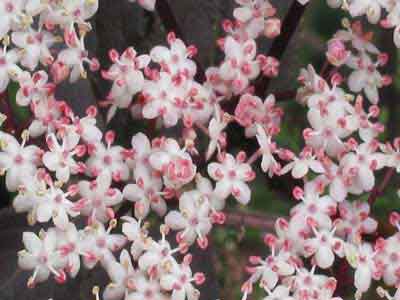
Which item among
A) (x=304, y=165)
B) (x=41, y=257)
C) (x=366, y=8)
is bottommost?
(x=41, y=257)

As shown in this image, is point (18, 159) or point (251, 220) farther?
point (251, 220)

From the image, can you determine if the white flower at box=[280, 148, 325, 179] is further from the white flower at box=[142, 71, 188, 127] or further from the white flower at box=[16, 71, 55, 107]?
the white flower at box=[16, 71, 55, 107]

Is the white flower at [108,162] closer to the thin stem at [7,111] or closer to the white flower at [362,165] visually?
the thin stem at [7,111]

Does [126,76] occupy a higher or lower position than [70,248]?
higher

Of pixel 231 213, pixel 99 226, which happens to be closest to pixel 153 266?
pixel 99 226

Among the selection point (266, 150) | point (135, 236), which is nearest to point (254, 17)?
point (266, 150)

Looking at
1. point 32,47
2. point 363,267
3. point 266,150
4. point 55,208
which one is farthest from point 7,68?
point 363,267

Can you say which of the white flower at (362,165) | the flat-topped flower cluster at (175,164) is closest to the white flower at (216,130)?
the flat-topped flower cluster at (175,164)

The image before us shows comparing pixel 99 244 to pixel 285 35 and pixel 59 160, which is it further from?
pixel 285 35

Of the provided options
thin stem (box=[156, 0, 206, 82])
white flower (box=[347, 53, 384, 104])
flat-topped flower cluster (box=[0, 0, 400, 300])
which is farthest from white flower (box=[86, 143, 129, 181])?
white flower (box=[347, 53, 384, 104])
